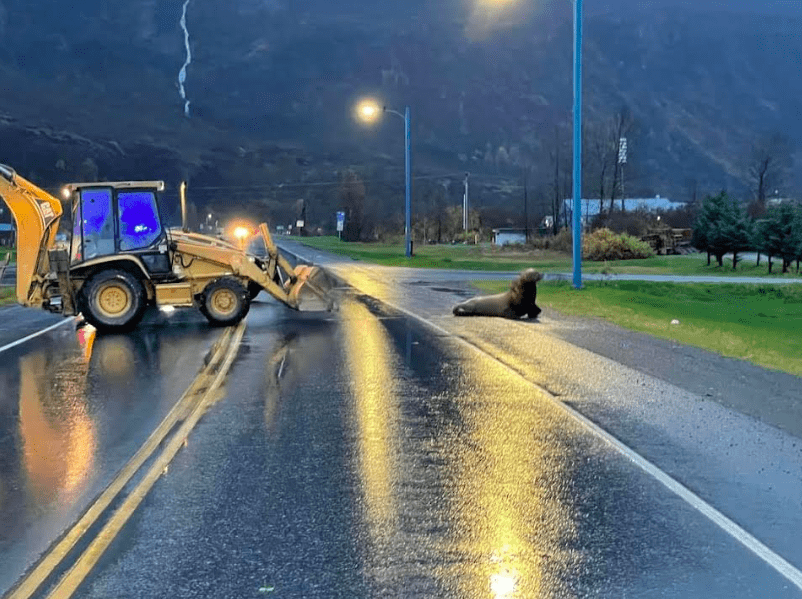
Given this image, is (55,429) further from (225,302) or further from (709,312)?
(709,312)

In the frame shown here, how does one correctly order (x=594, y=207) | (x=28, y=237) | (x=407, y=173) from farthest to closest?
(x=594, y=207)
(x=407, y=173)
(x=28, y=237)

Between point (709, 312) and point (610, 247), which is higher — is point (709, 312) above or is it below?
below

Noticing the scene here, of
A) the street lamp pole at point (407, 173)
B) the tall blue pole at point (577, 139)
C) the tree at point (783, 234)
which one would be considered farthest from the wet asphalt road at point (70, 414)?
the street lamp pole at point (407, 173)

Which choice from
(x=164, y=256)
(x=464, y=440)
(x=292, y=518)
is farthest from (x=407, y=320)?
(x=292, y=518)

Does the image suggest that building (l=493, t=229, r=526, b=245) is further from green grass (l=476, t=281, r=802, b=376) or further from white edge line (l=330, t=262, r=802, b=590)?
white edge line (l=330, t=262, r=802, b=590)

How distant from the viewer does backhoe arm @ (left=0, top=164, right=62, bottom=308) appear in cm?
1855

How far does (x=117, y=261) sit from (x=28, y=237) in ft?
5.78

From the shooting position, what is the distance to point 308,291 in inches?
834

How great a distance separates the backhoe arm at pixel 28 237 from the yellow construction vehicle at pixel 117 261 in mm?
20

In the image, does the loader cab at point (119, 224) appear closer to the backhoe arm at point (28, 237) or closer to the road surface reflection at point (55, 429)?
the backhoe arm at point (28, 237)

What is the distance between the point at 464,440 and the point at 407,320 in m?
11.7

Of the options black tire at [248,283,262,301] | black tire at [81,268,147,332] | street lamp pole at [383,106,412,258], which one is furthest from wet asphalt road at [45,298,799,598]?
street lamp pole at [383,106,412,258]

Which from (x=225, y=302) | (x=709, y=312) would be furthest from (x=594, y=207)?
(x=225, y=302)

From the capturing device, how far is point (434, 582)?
17.8 ft
